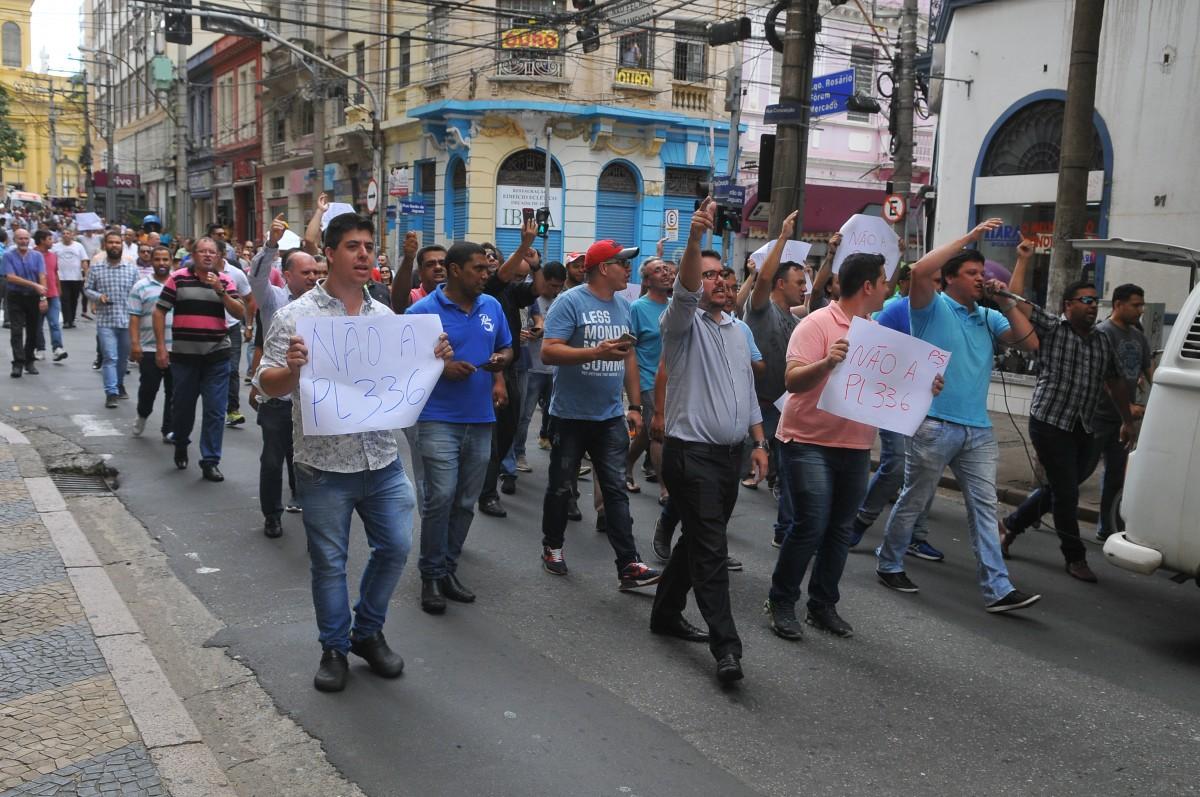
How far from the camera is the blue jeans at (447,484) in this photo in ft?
18.1

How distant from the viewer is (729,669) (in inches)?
183

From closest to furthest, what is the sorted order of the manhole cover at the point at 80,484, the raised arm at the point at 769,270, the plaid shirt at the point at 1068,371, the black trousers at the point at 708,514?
the black trousers at the point at 708,514 → the raised arm at the point at 769,270 → the plaid shirt at the point at 1068,371 → the manhole cover at the point at 80,484

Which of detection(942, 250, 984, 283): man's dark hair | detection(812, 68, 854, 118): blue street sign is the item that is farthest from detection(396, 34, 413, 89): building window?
detection(942, 250, 984, 283): man's dark hair

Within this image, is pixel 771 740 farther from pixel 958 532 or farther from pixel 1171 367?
pixel 958 532

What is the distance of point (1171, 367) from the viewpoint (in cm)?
543

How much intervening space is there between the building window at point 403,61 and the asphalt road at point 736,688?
26994 mm

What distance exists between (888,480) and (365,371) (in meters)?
4.09

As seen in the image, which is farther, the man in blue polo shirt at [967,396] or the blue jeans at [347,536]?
the man in blue polo shirt at [967,396]

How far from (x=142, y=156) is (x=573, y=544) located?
64931 mm

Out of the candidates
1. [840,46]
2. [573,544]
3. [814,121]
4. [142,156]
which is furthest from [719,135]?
[142,156]

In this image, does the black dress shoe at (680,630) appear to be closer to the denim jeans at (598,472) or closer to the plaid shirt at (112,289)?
the denim jeans at (598,472)

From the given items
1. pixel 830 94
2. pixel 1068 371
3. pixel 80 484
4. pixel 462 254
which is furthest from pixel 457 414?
pixel 830 94

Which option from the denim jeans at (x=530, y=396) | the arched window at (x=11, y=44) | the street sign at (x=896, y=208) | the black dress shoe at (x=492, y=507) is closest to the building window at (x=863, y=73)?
the street sign at (x=896, y=208)

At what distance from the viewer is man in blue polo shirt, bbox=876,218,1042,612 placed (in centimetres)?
596
